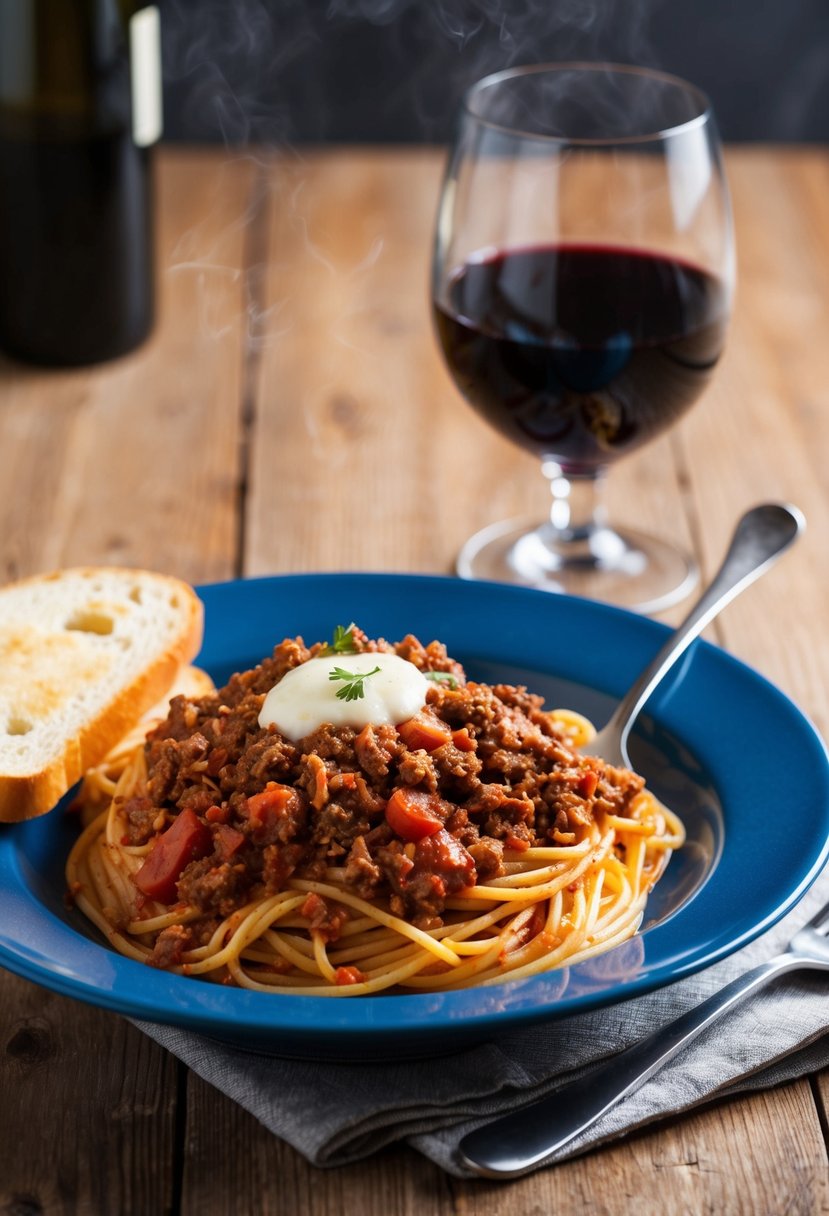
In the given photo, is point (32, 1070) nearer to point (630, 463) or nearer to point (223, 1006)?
point (223, 1006)

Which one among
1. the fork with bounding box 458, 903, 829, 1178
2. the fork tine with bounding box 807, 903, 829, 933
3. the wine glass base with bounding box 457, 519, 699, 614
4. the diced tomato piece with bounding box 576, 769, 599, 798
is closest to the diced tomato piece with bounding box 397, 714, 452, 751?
the diced tomato piece with bounding box 576, 769, 599, 798

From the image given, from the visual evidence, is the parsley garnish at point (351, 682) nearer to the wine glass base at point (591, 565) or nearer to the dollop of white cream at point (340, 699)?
the dollop of white cream at point (340, 699)

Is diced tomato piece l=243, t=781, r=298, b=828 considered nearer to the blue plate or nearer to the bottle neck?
the blue plate

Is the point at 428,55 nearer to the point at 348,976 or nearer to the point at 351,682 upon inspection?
the point at 351,682

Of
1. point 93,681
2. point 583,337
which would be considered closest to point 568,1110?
point 93,681

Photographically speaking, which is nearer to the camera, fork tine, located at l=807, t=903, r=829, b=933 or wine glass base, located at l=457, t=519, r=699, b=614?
fork tine, located at l=807, t=903, r=829, b=933

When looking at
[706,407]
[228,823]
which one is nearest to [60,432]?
[706,407]
